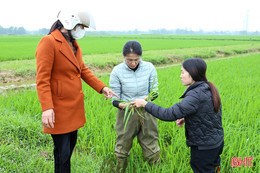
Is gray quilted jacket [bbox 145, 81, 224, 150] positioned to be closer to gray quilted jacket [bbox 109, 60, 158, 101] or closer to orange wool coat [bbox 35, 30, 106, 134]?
gray quilted jacket [bbox 109, 60, 158, 101]

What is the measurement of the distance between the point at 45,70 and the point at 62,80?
0.15 meters

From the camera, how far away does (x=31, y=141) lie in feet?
7.85

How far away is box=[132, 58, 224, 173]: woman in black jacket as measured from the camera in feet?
4.38

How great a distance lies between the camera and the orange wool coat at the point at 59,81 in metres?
1.35

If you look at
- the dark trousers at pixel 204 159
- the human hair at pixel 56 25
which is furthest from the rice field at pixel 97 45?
the dark trousers at pixel 204 159

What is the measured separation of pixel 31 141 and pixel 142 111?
4.99 feet

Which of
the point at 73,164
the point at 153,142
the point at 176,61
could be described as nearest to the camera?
the point at 153,142

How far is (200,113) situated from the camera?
135 cm

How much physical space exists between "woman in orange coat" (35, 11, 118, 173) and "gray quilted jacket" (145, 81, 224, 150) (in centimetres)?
58

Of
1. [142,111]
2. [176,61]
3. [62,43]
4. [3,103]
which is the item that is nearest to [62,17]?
[62,43]

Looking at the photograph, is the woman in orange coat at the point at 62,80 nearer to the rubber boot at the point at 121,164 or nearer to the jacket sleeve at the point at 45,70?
the jacket sleeve at the point at 45,70

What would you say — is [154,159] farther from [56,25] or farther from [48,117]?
[56,25]

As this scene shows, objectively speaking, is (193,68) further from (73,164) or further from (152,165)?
(73,164)

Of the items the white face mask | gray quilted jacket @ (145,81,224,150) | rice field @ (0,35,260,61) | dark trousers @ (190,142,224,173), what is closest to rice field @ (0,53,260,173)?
dark trousers @ (190,142,224,173)
